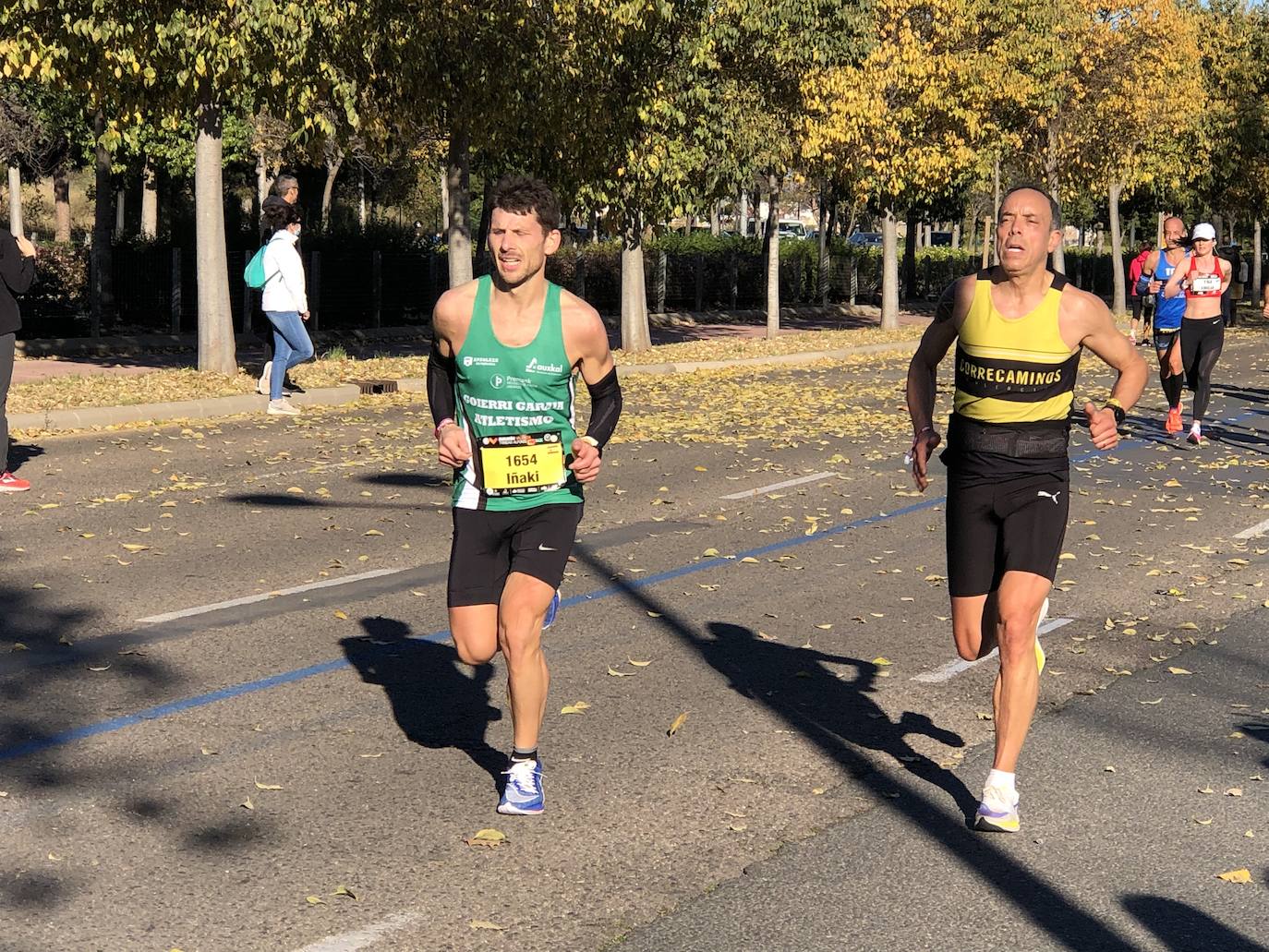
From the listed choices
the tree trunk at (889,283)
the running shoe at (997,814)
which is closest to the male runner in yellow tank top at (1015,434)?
the running shoe at (997,814)

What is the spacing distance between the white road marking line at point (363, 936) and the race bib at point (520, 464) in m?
1.44

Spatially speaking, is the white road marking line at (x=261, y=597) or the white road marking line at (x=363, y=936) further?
the white road marking line at (x=261, y=597)

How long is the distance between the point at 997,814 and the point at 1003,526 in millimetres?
928

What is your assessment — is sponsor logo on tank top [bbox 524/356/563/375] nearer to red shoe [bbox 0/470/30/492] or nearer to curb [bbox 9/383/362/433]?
red shoe [bbox 0/470/30/492]

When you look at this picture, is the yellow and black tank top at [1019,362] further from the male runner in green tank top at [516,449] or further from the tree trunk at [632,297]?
the tree trunk at [632,297]

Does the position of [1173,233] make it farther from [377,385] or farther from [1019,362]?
[1019,362]

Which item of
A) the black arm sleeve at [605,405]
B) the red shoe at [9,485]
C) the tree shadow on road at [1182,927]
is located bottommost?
the tree shadow on road at [1182,927]

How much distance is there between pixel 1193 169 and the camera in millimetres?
43531

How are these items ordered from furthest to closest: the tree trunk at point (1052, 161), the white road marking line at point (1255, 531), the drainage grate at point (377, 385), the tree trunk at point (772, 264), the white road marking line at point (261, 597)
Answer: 1. the tree trunk at point (1052, 161)
2. the tree trunk at point (772, 264)
3. the drainage grate at point (377, 385)
4. the white road marking line at point (1255, 531)
5. the white road marking line at point (261, 597)

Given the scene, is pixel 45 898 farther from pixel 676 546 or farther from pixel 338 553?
pixel 676 546

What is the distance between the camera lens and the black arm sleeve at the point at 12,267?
1131 centimetres

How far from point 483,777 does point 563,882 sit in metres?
1.02

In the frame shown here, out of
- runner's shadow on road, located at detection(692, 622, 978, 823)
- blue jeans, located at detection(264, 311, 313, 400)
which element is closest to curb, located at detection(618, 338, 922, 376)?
blue jeans, located at detection(264, 311, 313, 400)

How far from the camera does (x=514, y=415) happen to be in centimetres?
539
